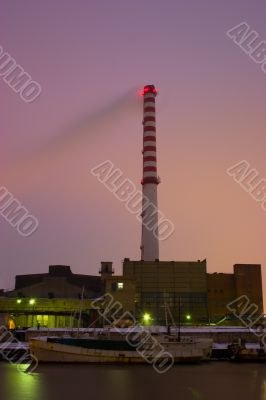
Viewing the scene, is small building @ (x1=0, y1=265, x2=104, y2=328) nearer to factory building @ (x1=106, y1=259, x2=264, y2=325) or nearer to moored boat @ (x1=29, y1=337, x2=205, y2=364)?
factory building @ (x1=106, y1=259, x2=264, y2=325)

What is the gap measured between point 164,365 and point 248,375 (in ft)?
32.5

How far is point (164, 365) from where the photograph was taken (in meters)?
49.7

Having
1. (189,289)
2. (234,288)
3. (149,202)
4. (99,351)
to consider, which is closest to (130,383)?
(99,351)

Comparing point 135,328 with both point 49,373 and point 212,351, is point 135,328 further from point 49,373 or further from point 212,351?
point 49,373

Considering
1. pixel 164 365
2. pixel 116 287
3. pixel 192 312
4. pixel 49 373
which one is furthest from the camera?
pixel 192 312

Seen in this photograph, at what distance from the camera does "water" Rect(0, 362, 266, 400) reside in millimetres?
31042

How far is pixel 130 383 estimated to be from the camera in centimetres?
3606

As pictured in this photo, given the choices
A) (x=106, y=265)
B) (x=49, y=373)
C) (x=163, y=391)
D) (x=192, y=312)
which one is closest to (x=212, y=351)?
(x=49, y=373)

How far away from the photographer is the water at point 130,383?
3104 cm

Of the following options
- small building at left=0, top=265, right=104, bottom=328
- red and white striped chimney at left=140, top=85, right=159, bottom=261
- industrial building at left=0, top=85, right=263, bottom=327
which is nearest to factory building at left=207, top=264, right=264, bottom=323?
industrial building at left=0, top=85, right=263, bottom=327

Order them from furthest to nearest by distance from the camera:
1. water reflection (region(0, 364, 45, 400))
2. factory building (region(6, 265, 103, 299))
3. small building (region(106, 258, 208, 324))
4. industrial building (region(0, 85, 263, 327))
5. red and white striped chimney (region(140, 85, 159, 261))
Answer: factory building (region(6, 265, 103, 299)), small building (region(106, 258, 208, 324)), red and white striped chimney (region(140, 85, 159, 261)), industrial building (region(0, 85, 263, 327)), water reflection (region(0, 364, 45, 400))

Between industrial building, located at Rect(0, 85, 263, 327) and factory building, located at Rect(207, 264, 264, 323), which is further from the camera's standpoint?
factory building, located at Rect(207, 264, 264, 323)

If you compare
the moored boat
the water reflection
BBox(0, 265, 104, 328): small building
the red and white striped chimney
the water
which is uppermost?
the red and white striped chimney

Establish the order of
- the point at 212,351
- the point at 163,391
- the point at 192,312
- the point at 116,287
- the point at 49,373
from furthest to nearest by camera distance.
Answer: the point at 192,312
the point at 116,287
the point at 212,351
the point at 49,373
the point at 163,391
